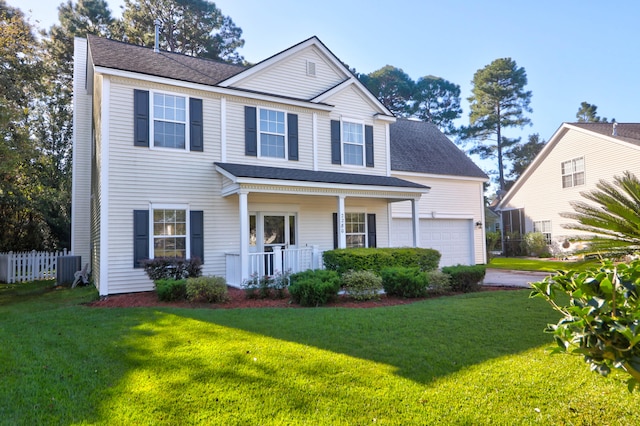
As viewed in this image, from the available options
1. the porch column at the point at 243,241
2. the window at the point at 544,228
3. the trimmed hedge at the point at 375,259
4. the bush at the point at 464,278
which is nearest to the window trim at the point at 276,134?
the porch column at the point at 243,241

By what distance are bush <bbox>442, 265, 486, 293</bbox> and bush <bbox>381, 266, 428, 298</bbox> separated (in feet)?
3.48

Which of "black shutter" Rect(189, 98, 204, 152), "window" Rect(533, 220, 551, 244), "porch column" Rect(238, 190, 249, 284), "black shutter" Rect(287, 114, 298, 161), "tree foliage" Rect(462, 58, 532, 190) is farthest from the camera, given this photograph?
"tree foliage" Rect(462, 58, 532, 190)

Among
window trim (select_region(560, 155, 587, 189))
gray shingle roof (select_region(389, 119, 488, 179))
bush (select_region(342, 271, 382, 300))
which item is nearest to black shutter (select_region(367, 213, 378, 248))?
gray shingle roof (select_region(389, 119, 488, 179))

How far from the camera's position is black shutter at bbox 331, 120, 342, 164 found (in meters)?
12.7

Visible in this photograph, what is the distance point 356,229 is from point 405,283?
16.1ft

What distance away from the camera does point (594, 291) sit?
72.4 inches

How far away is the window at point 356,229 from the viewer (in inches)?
512

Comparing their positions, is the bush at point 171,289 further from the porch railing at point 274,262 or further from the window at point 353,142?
the window at point 353,142

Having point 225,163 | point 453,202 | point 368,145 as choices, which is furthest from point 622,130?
point 225,163

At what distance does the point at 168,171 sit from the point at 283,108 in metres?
4.06

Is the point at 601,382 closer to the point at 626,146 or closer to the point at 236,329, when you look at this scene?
the point at 236,329

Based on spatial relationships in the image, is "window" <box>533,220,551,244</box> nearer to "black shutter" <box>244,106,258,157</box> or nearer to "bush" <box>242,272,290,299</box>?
"black shutter" <box>244,106,258,157</box>

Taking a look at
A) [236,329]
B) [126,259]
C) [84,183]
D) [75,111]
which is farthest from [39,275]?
[236,329]

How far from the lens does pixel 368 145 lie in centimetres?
1343
